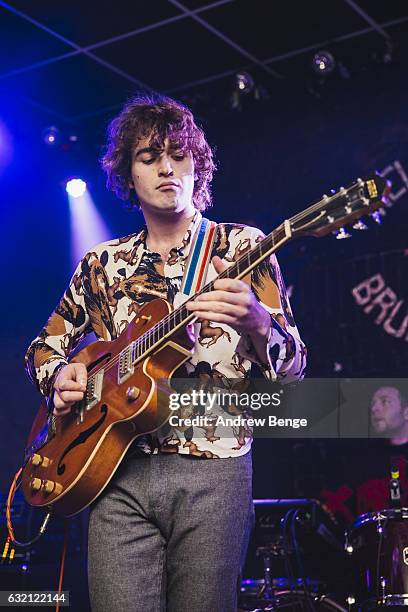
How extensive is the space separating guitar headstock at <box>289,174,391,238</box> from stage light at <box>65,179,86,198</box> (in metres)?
4.83

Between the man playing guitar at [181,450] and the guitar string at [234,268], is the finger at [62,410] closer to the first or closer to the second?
the man playing guitar at [181,450]

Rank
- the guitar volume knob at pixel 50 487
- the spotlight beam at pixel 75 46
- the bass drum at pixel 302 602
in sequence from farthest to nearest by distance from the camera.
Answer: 1. the spotlight beam at pixel 75 46
2. the bass drum at pixel 302 602
3. the guitar volume knob at pixel 50 487

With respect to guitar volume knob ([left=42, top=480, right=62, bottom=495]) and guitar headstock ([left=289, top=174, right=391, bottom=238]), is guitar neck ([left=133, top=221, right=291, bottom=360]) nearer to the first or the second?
guitar headstock ([left=289, top=174, right=391, bottom=238])

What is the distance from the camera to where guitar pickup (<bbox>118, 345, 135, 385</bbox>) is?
6.95ft

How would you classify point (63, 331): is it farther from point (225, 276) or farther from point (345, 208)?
point (345, 208)

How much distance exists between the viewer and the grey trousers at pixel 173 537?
196cm

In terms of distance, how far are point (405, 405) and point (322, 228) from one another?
387 centimetres

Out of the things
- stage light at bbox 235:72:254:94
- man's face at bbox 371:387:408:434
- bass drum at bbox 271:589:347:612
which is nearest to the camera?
bass drum at bbox 271:589:347:612

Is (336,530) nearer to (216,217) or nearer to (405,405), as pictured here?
(405,405)

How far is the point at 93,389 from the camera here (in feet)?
7.32

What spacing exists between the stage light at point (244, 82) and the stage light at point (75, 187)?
1.51m

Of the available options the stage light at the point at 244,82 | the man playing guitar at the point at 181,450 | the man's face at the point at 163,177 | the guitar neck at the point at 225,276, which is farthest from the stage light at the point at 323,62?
the guitar neck at the point at 225,276

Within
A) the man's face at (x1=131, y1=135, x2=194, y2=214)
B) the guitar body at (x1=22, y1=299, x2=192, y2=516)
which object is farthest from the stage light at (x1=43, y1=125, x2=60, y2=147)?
the guitar body at (x1=22, y1=299, x2=192, y2=516)

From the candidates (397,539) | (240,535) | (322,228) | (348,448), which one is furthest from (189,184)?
(348,448)
